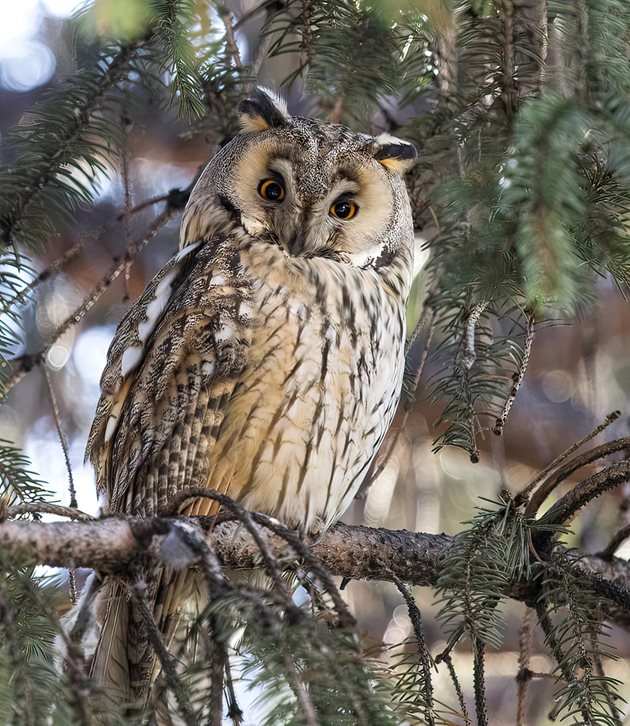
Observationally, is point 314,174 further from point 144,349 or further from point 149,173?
point 149,173

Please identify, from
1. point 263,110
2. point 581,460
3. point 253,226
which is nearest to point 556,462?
point 581,460

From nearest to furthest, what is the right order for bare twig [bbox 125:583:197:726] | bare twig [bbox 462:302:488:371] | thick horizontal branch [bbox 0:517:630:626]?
1. bare twig [bbox 125:583:197:726]
2. thick horizontal branch [bbox 0:517:630:626]
3. bare twig [bbox 462:302:488:371]

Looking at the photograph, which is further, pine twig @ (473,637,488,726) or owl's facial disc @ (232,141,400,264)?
owl's facial disc @ (232,141,400,264)

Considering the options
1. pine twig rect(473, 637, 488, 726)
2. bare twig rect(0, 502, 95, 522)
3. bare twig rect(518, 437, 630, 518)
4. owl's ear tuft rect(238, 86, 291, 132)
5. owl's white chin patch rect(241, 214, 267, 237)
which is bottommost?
pine twig rect(473, 637, 488, 726)

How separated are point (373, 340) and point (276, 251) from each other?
32cm

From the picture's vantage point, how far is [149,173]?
455 centimetres

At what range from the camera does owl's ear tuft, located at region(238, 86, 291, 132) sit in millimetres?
2141

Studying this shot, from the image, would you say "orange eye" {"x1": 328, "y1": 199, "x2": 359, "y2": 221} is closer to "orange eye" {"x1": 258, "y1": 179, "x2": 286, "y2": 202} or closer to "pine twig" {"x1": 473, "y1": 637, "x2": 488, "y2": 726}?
"orange eye" {"x1": 258, "y1": 179, "x2": 286, "y2": 202}

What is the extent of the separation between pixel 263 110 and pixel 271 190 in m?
0.22

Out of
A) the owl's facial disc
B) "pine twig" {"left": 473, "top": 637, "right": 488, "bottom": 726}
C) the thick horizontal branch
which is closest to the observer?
the thick horizontal branch

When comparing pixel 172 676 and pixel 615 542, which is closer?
pixel 172 676

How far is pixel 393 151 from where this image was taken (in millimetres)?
2162

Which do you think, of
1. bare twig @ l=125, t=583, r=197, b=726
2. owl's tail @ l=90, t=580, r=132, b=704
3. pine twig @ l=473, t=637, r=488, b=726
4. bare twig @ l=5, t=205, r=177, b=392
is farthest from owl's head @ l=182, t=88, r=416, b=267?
bare twig @ l=125, t=583, r=197, b=726

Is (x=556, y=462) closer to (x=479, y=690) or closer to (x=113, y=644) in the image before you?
(x=479, y=690)
